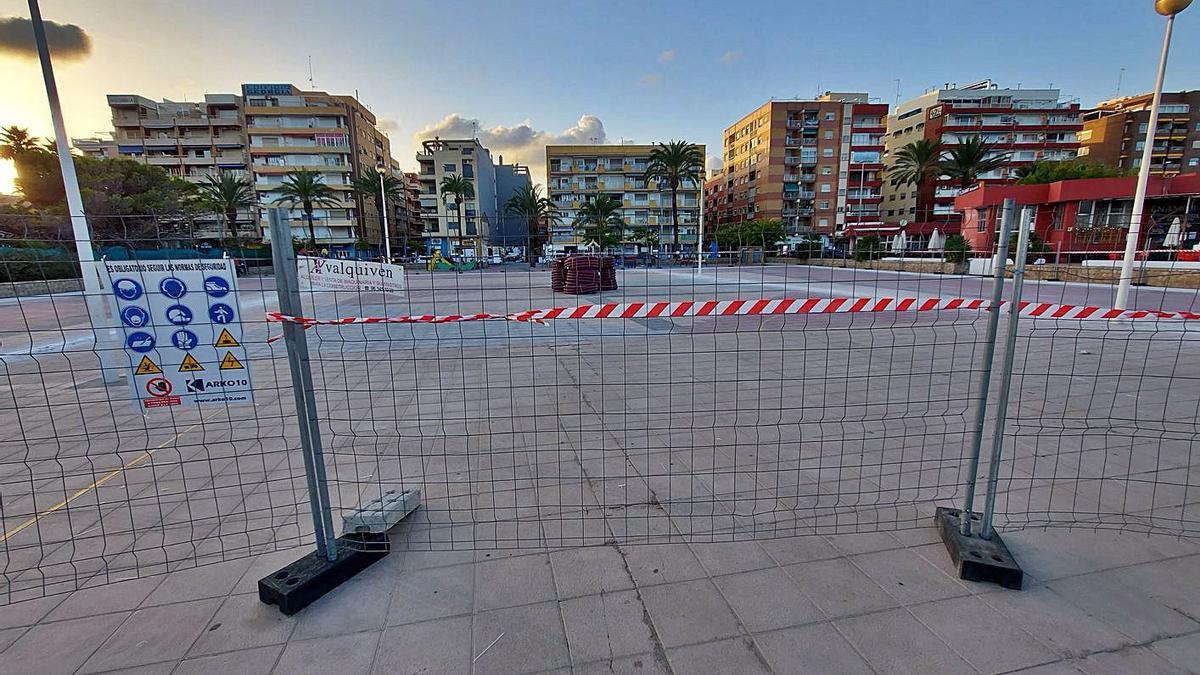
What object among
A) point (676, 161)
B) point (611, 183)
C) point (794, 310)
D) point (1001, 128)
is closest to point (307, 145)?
point (611, 183)

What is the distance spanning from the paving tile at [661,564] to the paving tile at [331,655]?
1.25m

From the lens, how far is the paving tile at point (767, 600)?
215 cm

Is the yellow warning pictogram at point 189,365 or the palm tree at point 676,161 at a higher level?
the palm tree at point 676,161

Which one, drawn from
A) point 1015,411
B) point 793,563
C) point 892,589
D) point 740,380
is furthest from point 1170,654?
point 740,380

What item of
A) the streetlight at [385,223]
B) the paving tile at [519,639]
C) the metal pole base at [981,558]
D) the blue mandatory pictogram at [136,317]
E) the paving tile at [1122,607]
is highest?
the streetlight at [385,223]

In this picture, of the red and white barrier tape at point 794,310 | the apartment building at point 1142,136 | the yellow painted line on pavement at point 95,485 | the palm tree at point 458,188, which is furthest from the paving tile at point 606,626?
the apartment building at point 1142,136

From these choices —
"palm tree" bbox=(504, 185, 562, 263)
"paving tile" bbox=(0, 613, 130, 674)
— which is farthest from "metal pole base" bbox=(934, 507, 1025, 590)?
"palm tree" bbox=(504, 185, 562, 263)

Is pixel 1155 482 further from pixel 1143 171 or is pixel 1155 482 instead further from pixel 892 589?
pixel 1143 171

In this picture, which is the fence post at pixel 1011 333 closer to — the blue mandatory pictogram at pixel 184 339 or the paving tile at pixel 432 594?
the paving tile at pixel 432 594

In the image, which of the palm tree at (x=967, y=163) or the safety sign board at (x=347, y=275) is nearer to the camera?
the safety sign board at (x=347, y=275)

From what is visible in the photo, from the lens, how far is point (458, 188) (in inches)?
2072

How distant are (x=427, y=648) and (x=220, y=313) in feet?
6.33

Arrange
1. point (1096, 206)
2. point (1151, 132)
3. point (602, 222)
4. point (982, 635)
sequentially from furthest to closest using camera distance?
point (602, 222), point (1096, 206), point (1151, 132), point (982, 635)

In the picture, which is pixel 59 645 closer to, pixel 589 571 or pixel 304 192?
pixel 589 571
